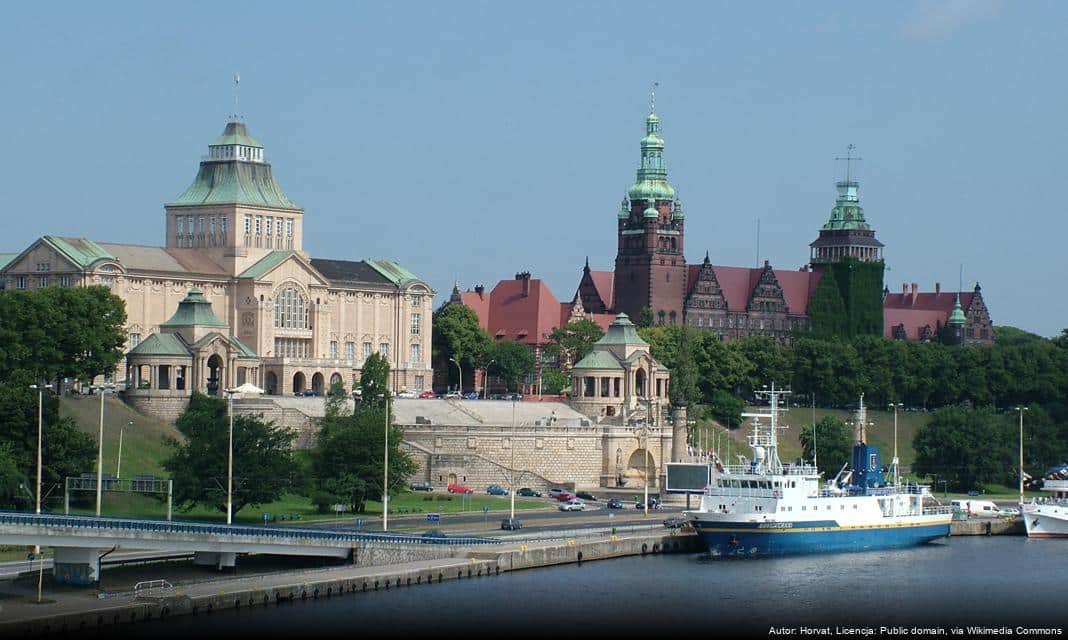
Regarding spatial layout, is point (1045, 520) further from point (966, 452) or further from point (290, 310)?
point (290, 310)

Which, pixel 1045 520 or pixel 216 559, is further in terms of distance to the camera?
pixel 1045 520

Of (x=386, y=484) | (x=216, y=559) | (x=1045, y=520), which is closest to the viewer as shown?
(x=216, y=559)

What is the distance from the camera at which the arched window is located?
188m

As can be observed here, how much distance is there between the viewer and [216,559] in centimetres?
10825

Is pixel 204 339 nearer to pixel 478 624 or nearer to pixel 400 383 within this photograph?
pixel 400 383

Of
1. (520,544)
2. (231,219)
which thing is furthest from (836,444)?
(520,544)

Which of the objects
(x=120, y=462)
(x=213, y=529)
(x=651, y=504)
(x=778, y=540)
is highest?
(x=120, y=462)

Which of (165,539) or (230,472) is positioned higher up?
(230,472)

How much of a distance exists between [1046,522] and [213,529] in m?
59.1

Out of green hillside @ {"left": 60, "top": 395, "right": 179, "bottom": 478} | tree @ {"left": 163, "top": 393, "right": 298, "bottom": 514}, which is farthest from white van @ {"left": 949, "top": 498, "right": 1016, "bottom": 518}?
green hillside @ {"left": 60, "top": 395, "right": 179, "bottom": 478}

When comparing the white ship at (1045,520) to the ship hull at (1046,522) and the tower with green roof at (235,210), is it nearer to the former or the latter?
the ship hull at (1046,522)

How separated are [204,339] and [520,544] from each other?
2165 inches

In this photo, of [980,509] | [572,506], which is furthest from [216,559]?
[980,509]

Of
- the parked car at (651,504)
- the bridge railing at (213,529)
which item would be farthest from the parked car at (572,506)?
the bridge railing at (213,529)
